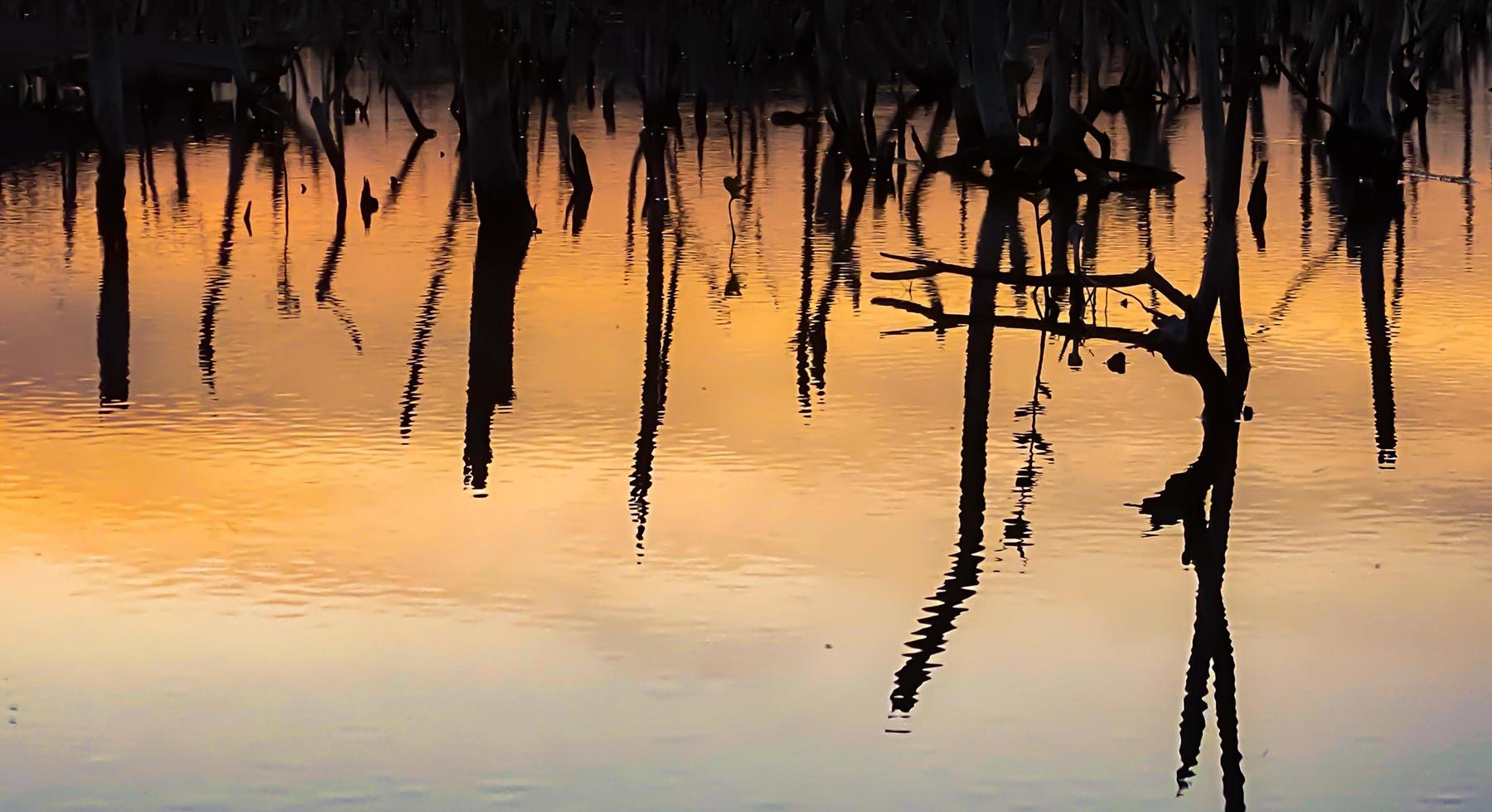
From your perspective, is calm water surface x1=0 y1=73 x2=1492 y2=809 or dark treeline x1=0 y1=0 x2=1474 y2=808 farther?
dark treeline x1=0 y1=0 x2=1474 y2=808

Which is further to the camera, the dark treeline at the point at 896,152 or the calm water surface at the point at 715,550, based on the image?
the dark treeline at the point at 896,152

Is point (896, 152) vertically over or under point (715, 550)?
over

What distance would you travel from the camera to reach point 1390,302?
1248 centimetres

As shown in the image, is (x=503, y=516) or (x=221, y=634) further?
(x=503, y=516)

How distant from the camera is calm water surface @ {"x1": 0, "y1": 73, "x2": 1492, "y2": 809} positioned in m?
5.30

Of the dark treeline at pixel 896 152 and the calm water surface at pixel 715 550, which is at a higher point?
the dark treeline at pixel 896 152

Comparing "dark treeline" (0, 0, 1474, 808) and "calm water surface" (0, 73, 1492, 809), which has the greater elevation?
"dark treeline" (0, 0, 1474, 808)

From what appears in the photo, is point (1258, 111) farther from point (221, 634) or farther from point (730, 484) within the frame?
point (221, 634)

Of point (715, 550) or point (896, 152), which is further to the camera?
point (896, 152)

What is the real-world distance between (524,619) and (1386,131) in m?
14.2

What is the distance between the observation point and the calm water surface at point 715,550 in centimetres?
530

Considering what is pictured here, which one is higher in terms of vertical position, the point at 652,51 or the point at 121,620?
the point at 652,51

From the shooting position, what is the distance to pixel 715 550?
7238 millimetres

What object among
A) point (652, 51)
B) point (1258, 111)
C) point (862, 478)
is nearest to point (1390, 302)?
point (862, 478)
